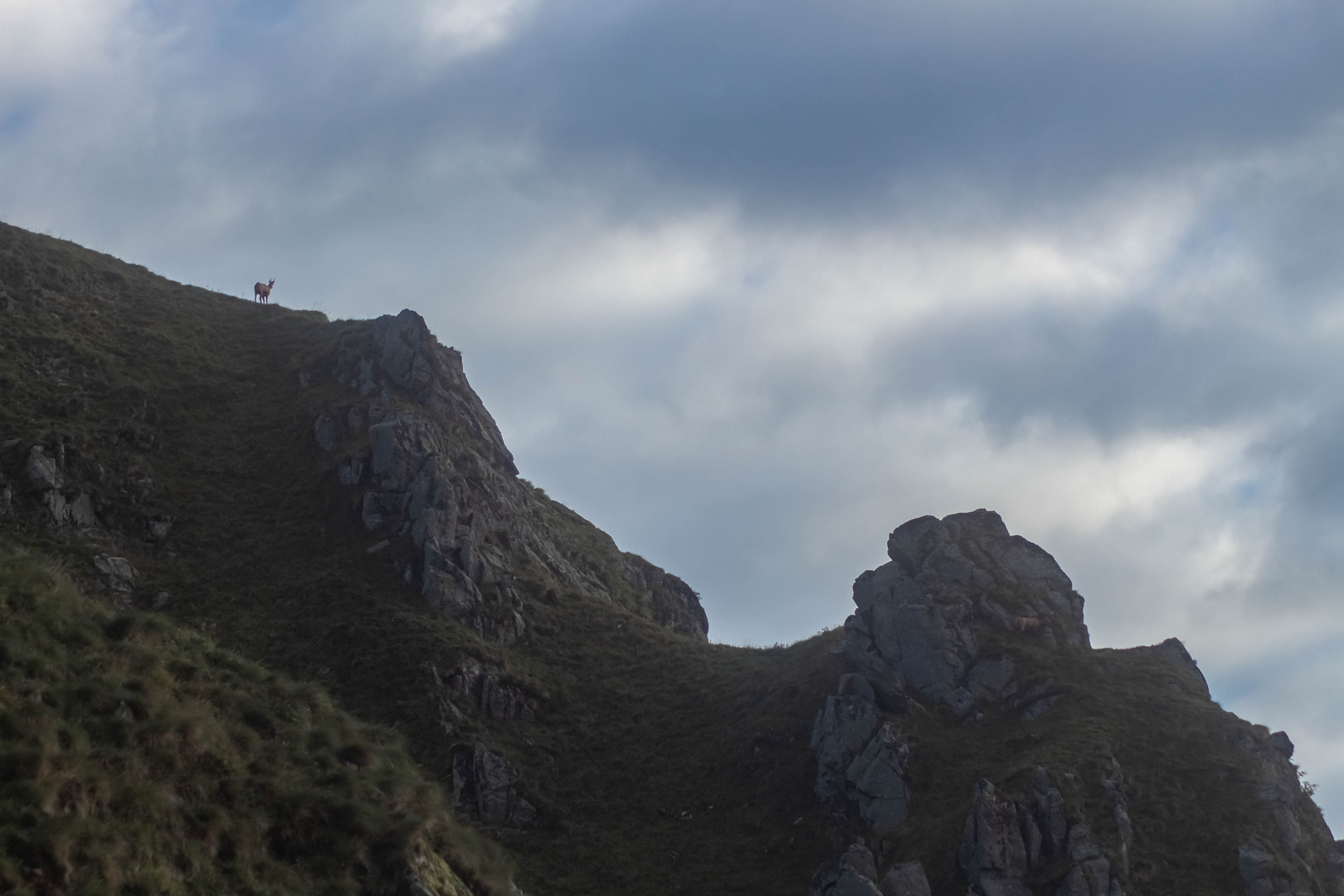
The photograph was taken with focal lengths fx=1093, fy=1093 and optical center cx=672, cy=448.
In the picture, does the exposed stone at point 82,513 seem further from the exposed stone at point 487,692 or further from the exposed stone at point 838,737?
the exposed stone at point 838,737

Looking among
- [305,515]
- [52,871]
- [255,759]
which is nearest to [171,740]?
[255,759]

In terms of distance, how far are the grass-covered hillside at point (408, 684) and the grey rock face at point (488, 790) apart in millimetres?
108

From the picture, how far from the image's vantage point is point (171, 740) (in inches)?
736

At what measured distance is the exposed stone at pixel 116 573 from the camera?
45.6m

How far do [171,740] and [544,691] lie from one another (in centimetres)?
3242

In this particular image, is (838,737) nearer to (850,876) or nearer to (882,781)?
(882,781)

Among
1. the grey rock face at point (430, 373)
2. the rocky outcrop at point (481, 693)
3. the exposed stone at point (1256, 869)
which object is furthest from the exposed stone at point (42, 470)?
Result: the exposed stone at point (1256, 869)

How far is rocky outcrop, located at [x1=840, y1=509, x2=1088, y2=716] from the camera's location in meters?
47.8

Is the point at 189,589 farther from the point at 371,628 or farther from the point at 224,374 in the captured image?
the point at 224,374

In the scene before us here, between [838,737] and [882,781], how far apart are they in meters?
3.19

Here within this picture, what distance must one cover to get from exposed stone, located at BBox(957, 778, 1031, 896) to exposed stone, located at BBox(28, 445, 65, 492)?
4096 cm

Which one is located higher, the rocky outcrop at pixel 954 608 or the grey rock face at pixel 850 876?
the rocky outcrop at pixel 954 608

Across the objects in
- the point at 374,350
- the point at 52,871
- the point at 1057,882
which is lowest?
the point at 52,871

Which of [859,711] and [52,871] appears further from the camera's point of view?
[859,711]
